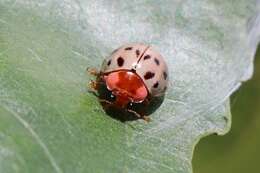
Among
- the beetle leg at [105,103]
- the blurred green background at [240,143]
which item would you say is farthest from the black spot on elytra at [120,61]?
the blurred green background at [240,143]

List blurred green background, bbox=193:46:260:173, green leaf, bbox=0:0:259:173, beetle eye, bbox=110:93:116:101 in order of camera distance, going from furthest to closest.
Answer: blurred green background, bbox=193:46:260:173 → beetle eye, bbox=110:93:116:101 → green leaf, bbox=0:0:259:173

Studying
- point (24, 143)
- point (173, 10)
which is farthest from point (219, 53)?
point (24, 143)

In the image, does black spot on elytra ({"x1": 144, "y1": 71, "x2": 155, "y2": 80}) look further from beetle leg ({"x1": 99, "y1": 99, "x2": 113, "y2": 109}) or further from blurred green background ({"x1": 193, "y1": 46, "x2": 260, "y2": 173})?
blurred green background ({"x1": 193, "y1": 46, "x2": 260, "y2": 173})

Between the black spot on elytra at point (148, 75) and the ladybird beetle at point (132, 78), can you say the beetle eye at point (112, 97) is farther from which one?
the black spot on elytra at point (148, 75)

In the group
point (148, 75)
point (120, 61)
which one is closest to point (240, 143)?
point (148, 75)

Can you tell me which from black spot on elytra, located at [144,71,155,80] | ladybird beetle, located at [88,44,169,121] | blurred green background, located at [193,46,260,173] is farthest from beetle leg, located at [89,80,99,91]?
blurred green background, located at [193,46,260,173]
